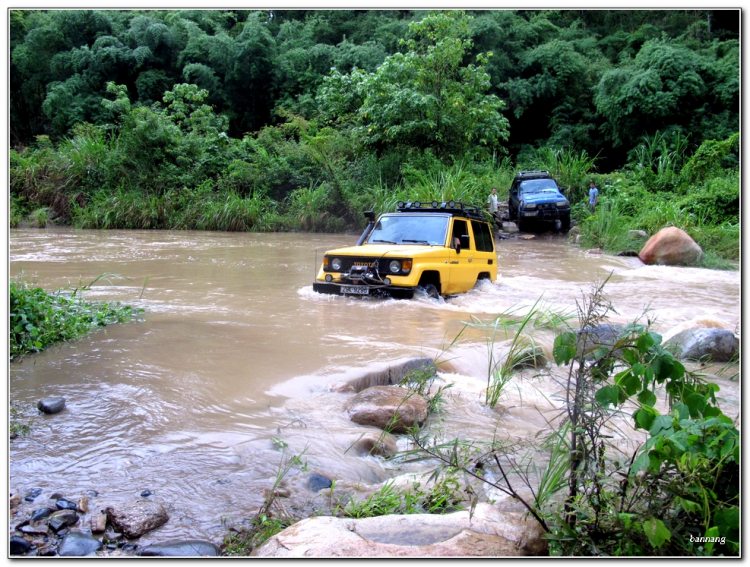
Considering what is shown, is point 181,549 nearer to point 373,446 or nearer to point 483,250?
point 373,446

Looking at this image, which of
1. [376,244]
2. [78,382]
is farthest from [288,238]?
[78,382]

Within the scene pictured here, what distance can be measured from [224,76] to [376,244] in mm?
28482

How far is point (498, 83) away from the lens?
97.9ft

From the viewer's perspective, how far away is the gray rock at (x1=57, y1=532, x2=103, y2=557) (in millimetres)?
2562

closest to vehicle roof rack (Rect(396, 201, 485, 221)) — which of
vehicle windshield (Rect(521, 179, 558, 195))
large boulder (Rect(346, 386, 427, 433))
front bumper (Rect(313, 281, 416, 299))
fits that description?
front bumper (Rect(313, 281, 416, 299))

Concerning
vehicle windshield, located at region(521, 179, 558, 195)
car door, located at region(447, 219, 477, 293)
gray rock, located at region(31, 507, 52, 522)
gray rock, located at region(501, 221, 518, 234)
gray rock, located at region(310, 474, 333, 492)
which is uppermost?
vehicle windshield, located at region(521, 179, 558, 195)

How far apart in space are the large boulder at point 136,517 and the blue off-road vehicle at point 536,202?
57.3ft

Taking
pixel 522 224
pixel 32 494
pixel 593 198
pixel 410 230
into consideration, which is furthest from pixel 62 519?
pixel 593 198

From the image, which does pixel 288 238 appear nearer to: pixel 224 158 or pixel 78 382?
pixel 224 158

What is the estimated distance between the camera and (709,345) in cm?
621

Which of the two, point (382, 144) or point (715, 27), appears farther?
point (715, 27)

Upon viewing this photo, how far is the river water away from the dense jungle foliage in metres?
8.55

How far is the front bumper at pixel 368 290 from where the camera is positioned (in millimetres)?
8219

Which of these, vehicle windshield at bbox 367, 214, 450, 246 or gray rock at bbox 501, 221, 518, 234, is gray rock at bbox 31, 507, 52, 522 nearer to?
vehicle windshield at bbox 367, 214, 450, 246
